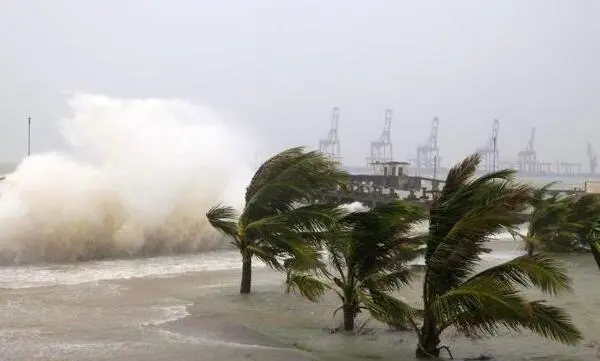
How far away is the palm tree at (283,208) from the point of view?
11.3 meters

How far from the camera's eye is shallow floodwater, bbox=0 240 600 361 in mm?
8383

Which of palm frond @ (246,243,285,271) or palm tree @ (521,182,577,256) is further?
palm tree @ (521,182,577,256)

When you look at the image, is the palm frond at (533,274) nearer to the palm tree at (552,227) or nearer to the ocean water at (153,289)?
the ocean water at (153,289)

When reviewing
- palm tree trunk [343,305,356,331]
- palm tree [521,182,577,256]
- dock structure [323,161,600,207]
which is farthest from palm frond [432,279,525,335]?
dock structure [323,161,600,207]

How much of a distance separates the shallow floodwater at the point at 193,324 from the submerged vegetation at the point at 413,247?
0.49m

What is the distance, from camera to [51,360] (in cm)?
784

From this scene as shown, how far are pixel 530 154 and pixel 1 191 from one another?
14548 centimetres

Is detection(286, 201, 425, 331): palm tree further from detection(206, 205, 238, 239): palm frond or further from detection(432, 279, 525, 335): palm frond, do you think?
detection(206, 205, 238, 239): palm frond

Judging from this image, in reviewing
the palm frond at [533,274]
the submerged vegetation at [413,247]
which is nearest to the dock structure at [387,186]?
the submerged vegetation at [413,247]

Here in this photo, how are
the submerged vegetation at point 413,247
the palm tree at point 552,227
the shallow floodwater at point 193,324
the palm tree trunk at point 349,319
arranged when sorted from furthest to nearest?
the palm tree at point 552,227
the palm tree trunk at point 349,319
the shallow floodwater at point 193,324
the submerged vegetation at point 413,247

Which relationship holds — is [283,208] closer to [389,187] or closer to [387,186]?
[389,187]

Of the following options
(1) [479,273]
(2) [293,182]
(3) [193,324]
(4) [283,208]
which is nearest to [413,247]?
(1) [479,273]

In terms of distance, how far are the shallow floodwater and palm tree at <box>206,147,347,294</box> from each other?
114 centimetres

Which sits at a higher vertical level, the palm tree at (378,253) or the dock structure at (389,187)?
the dock structure at (389,187)
